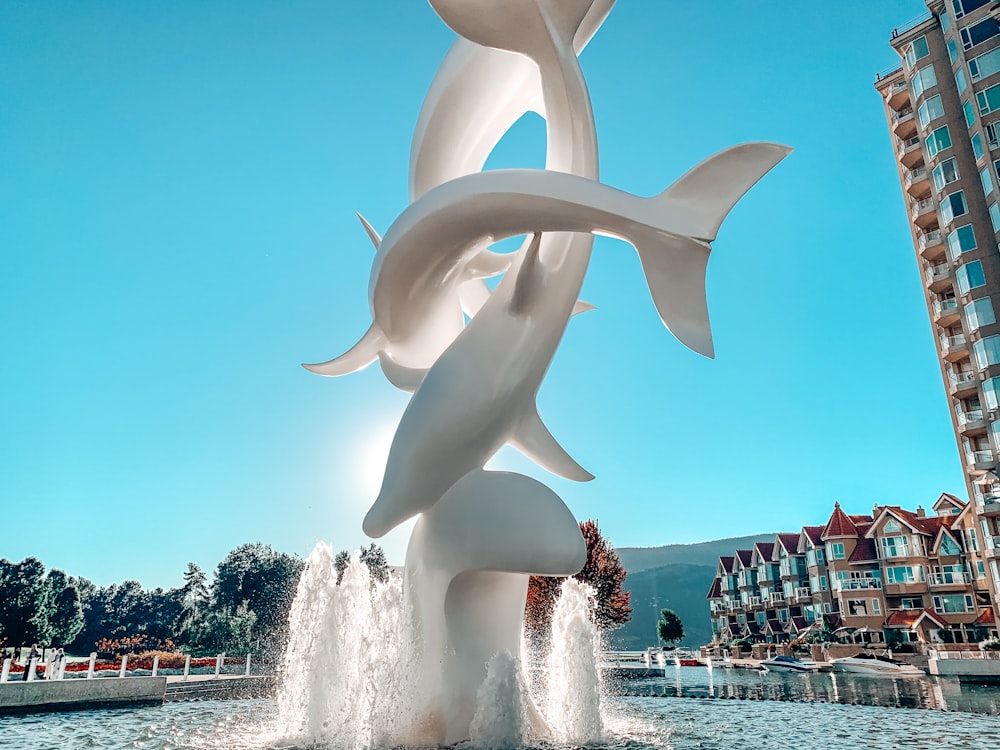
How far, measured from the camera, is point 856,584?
46.1m

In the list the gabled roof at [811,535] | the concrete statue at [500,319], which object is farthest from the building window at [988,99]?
the gabled roof at [811,535]

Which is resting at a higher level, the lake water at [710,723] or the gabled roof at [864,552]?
the gabled roof at [864,552]

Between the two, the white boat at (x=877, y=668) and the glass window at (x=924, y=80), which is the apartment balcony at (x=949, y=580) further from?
the glass window at (x=924, y=80)

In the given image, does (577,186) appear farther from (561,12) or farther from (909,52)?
(909,52)

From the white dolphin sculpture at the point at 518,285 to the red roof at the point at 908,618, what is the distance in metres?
40.0

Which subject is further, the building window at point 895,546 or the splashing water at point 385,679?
the building window at point 895,546

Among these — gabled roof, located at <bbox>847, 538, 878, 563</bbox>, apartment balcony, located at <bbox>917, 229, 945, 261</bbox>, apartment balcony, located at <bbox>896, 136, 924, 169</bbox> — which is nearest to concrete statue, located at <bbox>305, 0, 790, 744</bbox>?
apartment balcony, located at <bbox>917, 229, 945, 261</bbox>

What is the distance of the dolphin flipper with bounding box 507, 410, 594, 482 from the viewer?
9.95 meters

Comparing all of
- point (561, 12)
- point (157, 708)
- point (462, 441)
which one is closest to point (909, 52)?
point (561, 12)

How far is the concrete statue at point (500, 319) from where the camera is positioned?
26.5 ft

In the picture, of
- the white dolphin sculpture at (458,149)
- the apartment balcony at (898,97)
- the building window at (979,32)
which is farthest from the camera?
the apartment balcony at (898,97)

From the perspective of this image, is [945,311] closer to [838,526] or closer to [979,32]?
[979,32]

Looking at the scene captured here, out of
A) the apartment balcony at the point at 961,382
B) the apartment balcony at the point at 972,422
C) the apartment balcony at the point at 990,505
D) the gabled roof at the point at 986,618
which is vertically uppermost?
the apartment balcony at the point at 961,382

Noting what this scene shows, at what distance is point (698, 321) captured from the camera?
7973 mm
